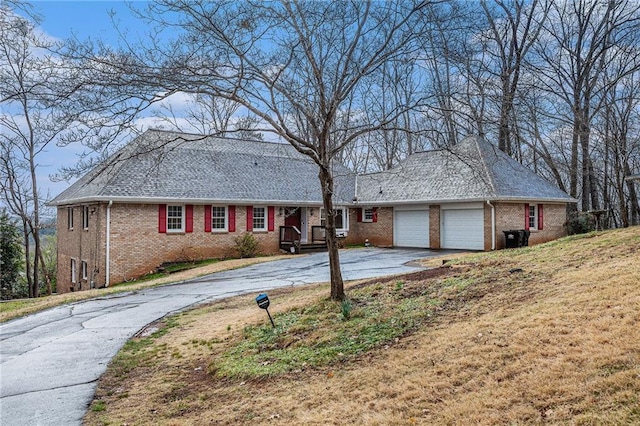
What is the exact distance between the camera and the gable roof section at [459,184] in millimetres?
21766

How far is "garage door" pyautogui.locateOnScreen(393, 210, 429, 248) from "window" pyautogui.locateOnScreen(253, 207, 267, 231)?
7193 mm

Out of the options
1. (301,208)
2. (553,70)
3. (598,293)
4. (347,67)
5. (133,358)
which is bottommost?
(133,358)

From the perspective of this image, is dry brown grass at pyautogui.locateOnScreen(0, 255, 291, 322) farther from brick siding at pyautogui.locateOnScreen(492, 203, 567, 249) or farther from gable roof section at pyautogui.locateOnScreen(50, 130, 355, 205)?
brick siding at pyautogui.locateOnScreen(492, 203, 567, 249)

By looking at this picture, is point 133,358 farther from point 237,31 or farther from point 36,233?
point 36,233

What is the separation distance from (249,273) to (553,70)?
17713 millimetres

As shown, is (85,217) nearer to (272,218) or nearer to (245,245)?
(245,245)

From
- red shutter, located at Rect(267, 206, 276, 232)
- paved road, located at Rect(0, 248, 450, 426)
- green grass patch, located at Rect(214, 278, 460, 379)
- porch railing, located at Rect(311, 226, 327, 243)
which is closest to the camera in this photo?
paved road, located at Rect(0, 248, 450, 426)

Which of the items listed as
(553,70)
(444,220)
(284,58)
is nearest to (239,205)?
(444,220)

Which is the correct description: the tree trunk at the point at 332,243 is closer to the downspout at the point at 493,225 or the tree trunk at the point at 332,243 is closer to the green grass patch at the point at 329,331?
the green grass patch at the point at 329,331

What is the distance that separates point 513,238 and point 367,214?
8934 mm

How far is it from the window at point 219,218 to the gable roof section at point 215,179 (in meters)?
0.66

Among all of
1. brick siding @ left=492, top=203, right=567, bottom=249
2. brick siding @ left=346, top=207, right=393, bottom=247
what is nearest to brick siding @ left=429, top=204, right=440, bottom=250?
brick siding @ left=346, top=207, right=393, bottom=247

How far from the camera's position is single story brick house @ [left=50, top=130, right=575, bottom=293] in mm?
19797

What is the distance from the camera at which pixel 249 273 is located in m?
17.5
